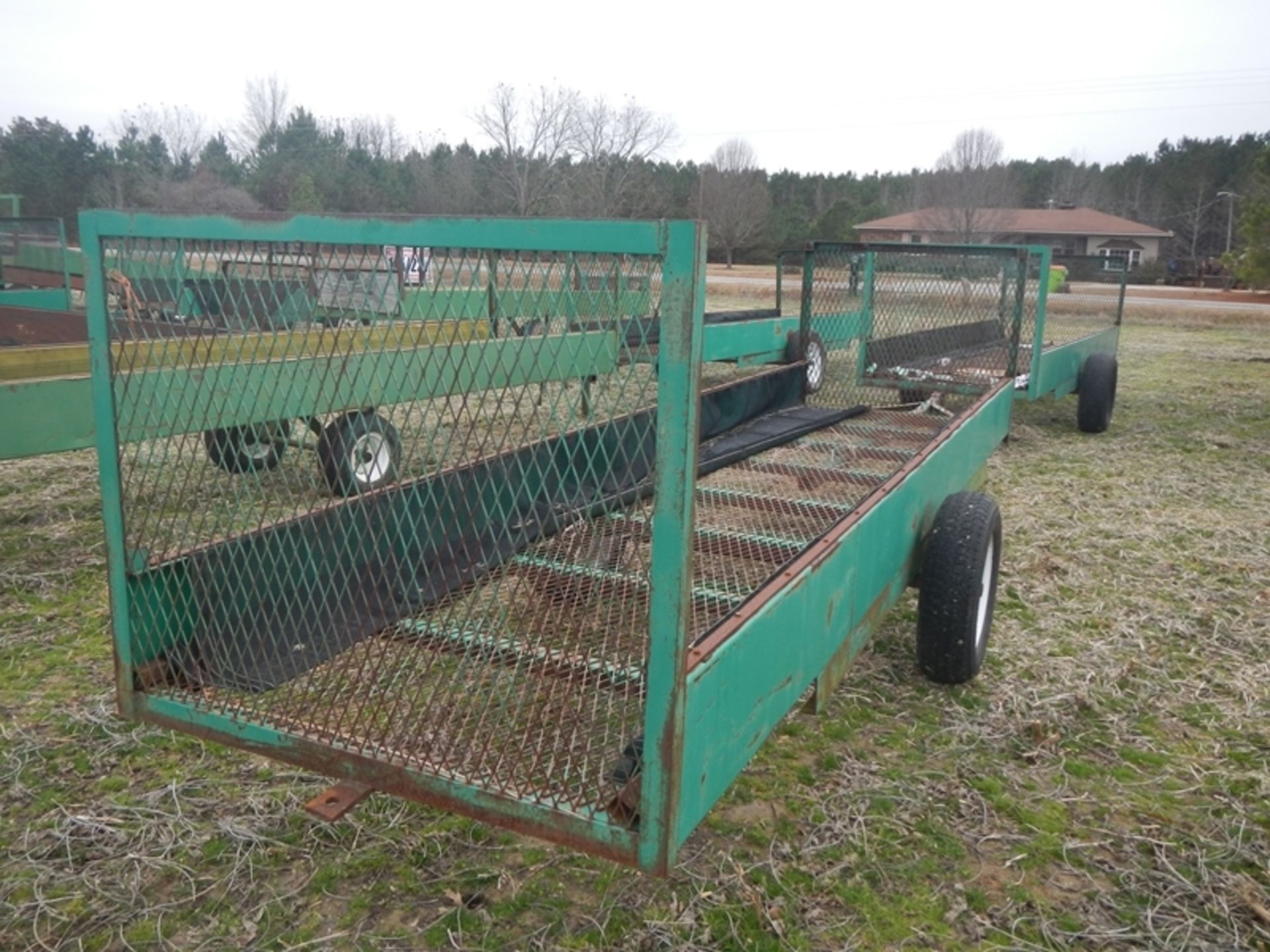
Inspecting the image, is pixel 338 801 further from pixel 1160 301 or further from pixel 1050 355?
pixel 1160 301

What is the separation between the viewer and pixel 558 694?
301 centimetres

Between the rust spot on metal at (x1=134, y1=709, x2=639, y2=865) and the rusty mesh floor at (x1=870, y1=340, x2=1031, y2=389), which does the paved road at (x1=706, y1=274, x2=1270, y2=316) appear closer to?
the rusty mesh floor at (x1=870, y1=340, x2=1031, y2=389)

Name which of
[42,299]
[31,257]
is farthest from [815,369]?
[31,257]

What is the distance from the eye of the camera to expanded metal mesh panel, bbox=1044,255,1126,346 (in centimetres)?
1077

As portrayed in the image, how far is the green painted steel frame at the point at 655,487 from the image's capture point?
1.75 metres

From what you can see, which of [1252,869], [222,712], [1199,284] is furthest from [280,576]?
[1199,284]

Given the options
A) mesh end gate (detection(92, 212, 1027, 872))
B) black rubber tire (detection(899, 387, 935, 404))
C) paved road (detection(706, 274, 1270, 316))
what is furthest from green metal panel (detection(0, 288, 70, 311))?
paved road (detection(706, 274, 1270, 316))

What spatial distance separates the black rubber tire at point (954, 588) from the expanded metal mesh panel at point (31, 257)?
41.1 ft

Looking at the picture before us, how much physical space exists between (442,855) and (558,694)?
55cm

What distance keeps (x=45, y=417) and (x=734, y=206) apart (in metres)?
47.3

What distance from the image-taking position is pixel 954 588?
3615 mm

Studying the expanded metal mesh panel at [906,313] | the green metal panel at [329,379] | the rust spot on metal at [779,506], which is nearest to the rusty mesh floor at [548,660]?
the rust spot on metal at [779,506]

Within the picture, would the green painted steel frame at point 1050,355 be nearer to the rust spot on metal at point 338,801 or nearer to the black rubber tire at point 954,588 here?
the black rubber tire at point 954,588

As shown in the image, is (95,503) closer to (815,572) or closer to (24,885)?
(24,885)
